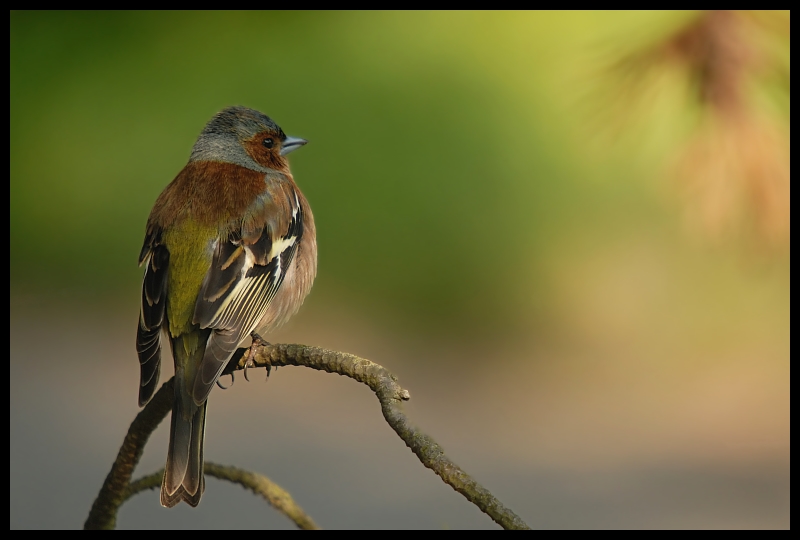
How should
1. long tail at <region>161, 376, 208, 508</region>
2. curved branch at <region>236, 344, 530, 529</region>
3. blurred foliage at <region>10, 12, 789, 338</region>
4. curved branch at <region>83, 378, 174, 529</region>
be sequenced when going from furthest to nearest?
blurred foliage at <region>10, 12, 789, 338</region>
long tail at <region>161, 376, 208, 508</region>
curved branch at <region>83, 378, 174, 529</region>
curved branch at <region>236, 344, 530, 529</region>

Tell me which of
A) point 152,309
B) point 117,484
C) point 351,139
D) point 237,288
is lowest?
point 117,484

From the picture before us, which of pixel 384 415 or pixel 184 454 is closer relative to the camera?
pixel 384 415

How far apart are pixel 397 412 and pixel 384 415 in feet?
0.25

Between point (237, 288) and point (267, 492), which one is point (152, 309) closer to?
point (237, 288)

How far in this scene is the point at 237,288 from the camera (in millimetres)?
2834

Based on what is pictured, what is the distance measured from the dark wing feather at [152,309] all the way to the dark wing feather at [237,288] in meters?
0.13

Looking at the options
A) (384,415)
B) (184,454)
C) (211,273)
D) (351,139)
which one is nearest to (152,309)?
(211,273)

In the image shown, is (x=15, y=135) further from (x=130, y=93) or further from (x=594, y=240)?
(x=594, y=240)

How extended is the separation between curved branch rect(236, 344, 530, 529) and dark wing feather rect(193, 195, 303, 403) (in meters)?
0.37

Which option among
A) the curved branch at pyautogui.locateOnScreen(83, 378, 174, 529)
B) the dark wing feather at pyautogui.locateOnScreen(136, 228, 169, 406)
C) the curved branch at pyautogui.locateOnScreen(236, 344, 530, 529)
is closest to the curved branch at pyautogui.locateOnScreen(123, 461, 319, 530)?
the curved branch at pyautogui.locateOnScreen(83, 378, 174, 529)

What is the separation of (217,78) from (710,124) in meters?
3.91

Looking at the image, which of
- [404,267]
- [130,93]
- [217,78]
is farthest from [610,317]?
[130,93]

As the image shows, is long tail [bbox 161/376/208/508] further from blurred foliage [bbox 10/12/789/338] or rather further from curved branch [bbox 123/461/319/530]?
blurred foliage [bbox 10/12/789/338]

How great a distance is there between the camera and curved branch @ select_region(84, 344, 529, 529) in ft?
5.02
